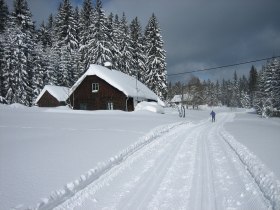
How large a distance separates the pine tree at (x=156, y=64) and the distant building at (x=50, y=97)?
15.7m

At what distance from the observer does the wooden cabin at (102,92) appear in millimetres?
34188

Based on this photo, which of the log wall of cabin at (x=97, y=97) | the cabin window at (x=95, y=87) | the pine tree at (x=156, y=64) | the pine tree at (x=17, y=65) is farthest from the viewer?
the pine tree at (x=156, y=64)

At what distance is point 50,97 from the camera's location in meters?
44.7

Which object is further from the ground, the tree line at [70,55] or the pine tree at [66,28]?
the pine tree at [66,28]

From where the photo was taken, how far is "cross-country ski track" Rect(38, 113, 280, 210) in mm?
5012

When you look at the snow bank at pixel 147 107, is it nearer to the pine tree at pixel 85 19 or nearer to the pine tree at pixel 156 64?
the pine tree at pixel 156 64

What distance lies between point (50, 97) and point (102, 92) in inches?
546

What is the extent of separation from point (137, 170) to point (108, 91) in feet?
92.0

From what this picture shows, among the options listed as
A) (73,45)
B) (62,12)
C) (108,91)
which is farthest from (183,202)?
(62,12)

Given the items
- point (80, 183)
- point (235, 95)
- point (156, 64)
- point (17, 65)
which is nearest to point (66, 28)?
point (17, 65)

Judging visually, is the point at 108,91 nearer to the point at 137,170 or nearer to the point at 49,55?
the point at 49,55

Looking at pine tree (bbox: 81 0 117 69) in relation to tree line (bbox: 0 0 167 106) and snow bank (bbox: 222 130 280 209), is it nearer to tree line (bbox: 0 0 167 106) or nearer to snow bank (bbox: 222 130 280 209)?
tree line (bbox: 0 0 167 106)

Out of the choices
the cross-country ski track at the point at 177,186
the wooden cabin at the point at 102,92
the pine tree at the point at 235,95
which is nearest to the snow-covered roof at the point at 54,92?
the wooden cabin at the point at 102,92

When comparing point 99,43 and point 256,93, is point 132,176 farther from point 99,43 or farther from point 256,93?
point 256,93
